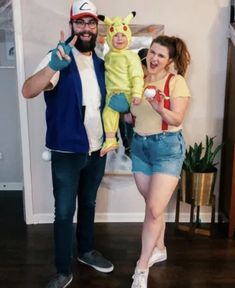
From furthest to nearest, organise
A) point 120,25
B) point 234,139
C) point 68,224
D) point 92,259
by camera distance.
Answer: point 234,139 → point 92,259 → point 68,224 → point 120,25

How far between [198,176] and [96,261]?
0.81 metres

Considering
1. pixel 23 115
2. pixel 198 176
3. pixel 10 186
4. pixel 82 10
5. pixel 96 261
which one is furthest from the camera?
pixel 10 186

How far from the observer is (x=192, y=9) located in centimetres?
246

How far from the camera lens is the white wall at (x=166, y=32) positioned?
2432mm

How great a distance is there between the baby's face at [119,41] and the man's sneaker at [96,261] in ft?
3.86

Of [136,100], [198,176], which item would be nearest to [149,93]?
[136,100]

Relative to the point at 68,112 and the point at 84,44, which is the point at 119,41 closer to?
the point at 84,44

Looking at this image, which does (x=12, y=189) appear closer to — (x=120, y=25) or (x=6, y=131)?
(x=6, y=131)

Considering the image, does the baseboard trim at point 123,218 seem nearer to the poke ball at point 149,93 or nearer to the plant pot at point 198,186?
the plant pot at point 198,186

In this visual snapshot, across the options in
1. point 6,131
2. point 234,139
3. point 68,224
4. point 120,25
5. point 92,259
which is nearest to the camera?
point 120,25

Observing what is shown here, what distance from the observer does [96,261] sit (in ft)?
7.22

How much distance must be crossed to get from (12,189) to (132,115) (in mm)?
1821

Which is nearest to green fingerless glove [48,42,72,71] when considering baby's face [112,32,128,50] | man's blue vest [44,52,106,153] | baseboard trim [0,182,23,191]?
man's blue vest [44,52,106,153]

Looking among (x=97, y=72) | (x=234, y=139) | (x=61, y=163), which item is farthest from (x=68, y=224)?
(x=234, y=139)
